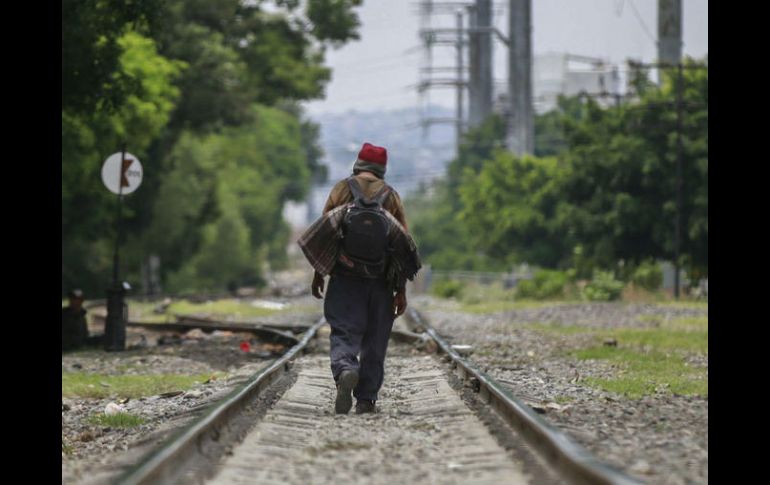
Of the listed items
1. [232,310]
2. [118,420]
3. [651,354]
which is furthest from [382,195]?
[232,310]

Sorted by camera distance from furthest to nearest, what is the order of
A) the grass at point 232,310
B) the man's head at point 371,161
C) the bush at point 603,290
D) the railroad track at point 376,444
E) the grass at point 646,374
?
the bush at point 603,290
the grass at point 232,310
the grass at point 646,374
the man's head at point 371,161
the railroad track at point 376,444

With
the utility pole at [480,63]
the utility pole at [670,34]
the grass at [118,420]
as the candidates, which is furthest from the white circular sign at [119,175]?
the utility pole at [480,63]

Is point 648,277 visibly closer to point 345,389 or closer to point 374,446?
point 345,389

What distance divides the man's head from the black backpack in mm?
200

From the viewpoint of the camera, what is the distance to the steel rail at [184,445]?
667cm

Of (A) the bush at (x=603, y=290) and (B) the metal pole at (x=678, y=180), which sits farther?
(B) the metal pole at (x=678, y=180)

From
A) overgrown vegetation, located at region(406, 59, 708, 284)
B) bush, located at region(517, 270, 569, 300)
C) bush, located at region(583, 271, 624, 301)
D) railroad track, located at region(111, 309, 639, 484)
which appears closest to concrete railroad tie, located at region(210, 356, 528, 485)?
railroad track, located at region(111, 309, 639, 484)

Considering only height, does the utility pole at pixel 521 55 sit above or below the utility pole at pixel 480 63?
below

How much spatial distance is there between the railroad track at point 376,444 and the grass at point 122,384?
3.21m

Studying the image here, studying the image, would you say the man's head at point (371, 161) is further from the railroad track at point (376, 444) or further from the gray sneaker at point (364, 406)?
the railroad track at point (376, 444)

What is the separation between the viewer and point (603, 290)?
41000mm

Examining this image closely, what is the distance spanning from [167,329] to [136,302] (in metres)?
18.6

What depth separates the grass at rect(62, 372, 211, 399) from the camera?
582 inches

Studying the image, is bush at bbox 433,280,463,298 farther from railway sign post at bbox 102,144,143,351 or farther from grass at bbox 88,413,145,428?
grass at bbox 88,413,145,428
